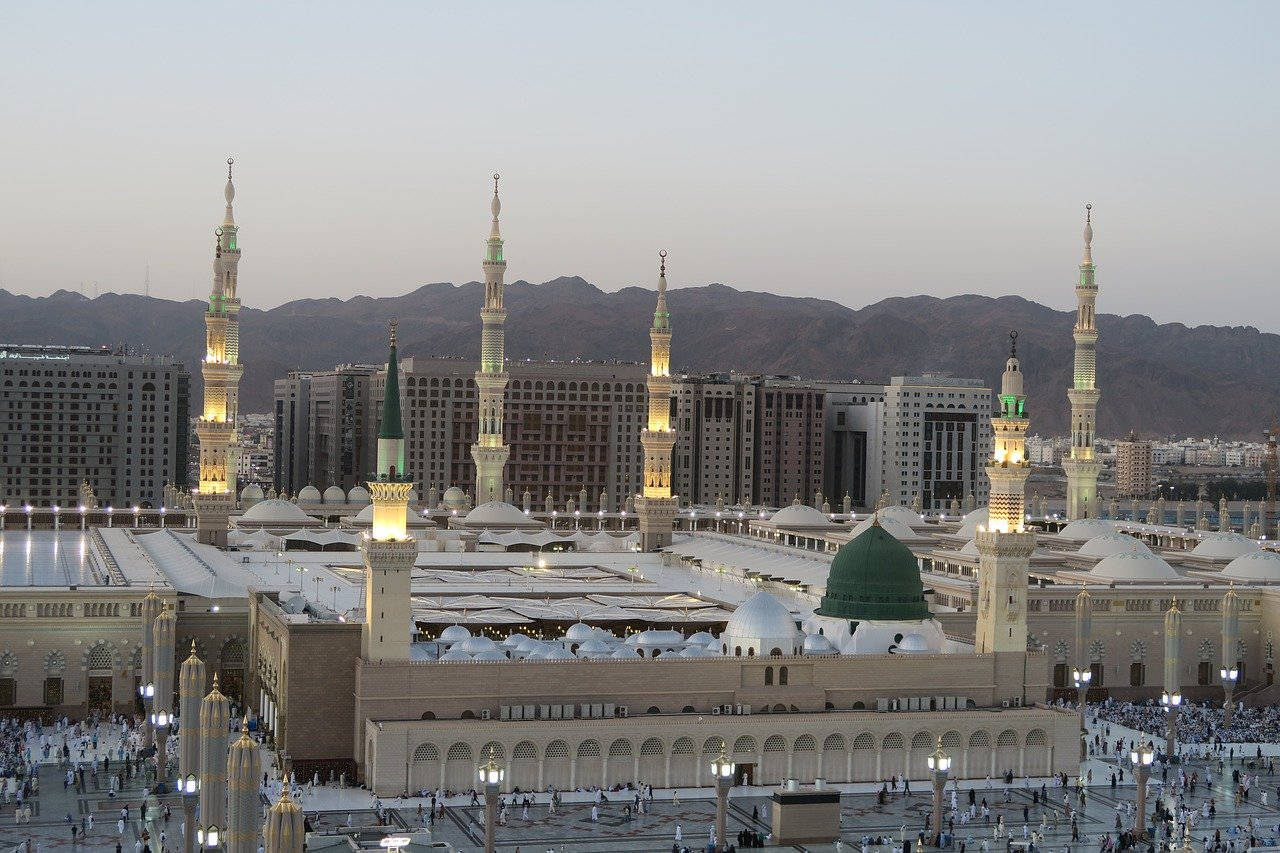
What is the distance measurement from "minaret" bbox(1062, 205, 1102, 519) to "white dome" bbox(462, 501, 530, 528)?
25.0 m

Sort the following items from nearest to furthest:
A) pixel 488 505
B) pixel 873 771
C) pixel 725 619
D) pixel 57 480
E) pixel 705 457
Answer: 1. pixel 873 771
2. pixel 725 619
3. pixel 488 505
4. pixel 57 480
5. pixel 705 457

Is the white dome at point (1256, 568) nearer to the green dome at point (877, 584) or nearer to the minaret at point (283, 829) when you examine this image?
the green dome at point (877, 584)

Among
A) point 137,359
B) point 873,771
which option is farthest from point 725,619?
point 137,359

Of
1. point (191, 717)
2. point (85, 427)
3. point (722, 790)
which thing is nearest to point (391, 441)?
point (191, 717)

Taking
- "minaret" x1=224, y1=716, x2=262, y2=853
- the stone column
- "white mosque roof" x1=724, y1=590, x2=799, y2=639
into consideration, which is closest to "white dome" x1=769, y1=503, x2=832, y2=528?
"white mosque roof" x1=724, y1=590, x2=799, y2=639

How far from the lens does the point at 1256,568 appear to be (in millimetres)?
67125

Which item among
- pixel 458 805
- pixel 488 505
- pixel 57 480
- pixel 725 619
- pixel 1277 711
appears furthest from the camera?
pixel 57 480

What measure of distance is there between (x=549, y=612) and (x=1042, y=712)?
14.9m

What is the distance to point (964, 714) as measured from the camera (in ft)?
159

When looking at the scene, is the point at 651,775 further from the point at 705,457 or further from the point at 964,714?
the point at 705,457

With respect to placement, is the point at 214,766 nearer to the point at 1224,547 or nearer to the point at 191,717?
the point at 191,717

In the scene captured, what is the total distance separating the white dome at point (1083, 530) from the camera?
8150 centimetres

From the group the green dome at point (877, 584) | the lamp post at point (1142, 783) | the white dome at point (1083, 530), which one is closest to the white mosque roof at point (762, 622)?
the green dome at point (877, 584)

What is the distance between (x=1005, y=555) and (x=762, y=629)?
6983mm
